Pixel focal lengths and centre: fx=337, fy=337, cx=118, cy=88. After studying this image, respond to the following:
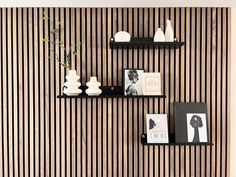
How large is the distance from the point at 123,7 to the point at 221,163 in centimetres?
161

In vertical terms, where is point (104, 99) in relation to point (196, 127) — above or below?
above

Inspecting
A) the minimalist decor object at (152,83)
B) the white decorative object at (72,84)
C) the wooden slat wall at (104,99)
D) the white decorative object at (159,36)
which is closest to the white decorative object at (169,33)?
the white decorative object at (159,36)

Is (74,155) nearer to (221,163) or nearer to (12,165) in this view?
(12,165)

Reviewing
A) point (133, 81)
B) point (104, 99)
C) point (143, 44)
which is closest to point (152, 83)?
point (133, 81)

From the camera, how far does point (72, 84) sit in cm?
276

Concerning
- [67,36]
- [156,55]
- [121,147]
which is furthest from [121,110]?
[67,36]

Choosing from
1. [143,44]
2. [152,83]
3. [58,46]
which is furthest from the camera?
[58,46]

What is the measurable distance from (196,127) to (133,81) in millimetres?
660

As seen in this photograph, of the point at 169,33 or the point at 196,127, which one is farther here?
the point at 196,127

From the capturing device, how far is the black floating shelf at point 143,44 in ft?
8.79

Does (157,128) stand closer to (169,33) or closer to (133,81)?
(133,81)

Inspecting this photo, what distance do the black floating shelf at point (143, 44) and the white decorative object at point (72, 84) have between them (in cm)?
40

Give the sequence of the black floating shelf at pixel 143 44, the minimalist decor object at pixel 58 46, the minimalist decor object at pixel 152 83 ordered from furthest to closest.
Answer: the minimalist decor object at pixel 58 46 < the minimalist decor object at pixel 152 83 < the black floating shelf at pixel 143 44

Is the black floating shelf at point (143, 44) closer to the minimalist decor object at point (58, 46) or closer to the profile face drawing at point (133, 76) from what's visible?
the profile face drawing at point (133, 76)
